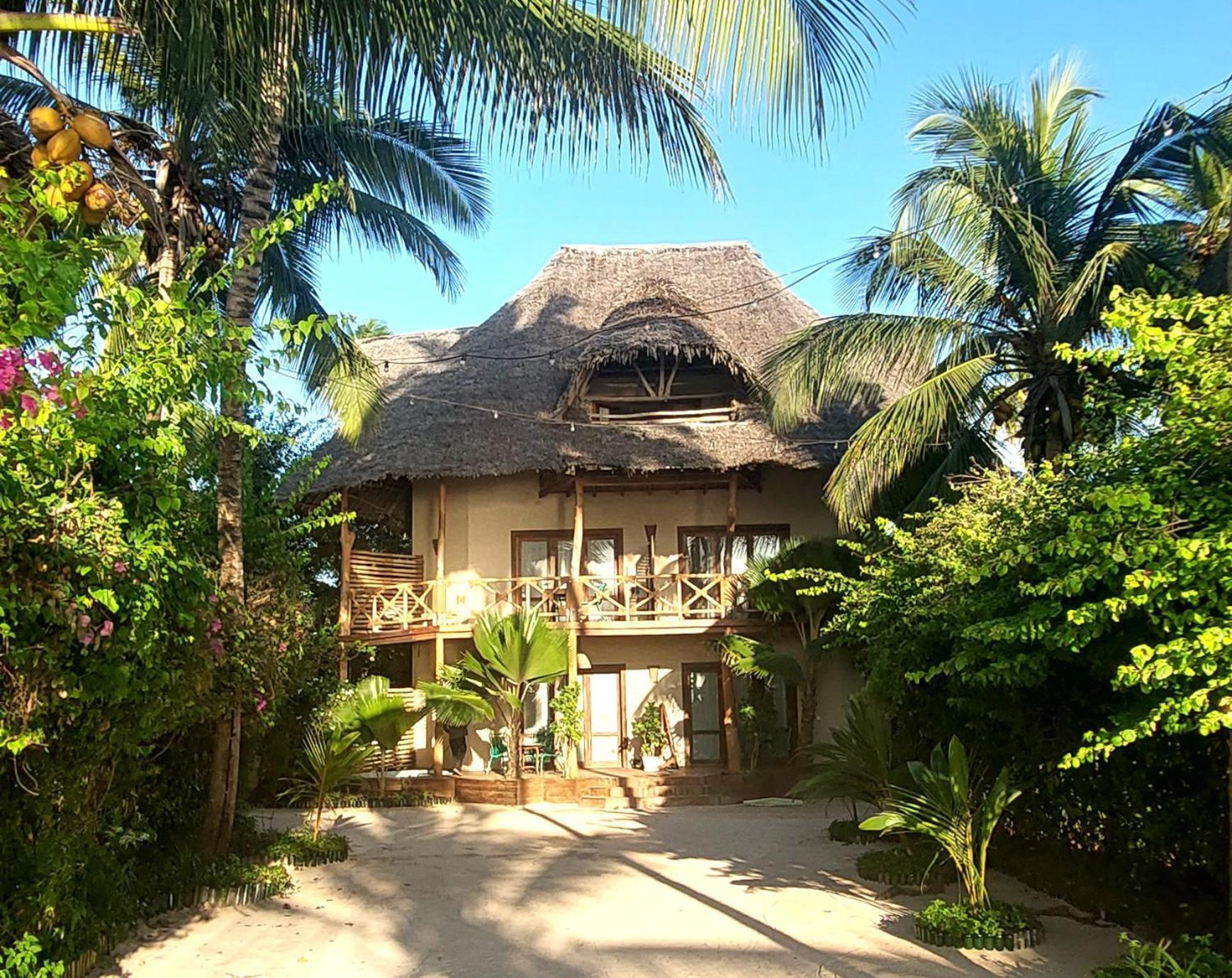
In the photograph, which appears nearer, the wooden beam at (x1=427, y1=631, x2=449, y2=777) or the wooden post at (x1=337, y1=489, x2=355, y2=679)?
the wooden beam at (x1=427, y1=631, x2=449, y2=777)

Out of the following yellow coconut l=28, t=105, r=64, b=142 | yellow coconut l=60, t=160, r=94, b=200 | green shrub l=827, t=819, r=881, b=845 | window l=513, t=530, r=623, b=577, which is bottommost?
green shrub l=827, t=819, r=881, b=845

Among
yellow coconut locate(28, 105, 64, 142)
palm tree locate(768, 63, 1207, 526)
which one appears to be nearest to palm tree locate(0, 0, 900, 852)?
yellow coconut locate(28, 105, 64, 142)

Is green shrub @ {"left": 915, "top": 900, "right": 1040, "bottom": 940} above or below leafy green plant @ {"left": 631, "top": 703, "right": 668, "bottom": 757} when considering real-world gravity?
below

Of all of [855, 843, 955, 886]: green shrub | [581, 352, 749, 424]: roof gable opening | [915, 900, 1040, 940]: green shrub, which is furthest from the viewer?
[581, 352, 749, 424]: roof gable opening

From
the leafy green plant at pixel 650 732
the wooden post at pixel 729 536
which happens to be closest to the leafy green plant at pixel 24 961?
the wooden post at pixel 729 536

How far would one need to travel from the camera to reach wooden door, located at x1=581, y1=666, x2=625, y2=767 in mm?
16688

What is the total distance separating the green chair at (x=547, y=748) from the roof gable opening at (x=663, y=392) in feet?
16.6

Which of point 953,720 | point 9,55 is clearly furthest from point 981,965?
point 9,55

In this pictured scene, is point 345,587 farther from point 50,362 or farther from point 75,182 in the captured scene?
point 50,362

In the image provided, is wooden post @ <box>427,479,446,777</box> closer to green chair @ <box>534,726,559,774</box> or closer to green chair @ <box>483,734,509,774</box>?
green chair @ <box>483,734,509,774</box>

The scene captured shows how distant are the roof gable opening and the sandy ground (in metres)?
8.28

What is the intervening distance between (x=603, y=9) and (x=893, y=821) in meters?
5.06

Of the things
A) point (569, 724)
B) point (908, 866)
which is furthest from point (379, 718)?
point (908, 866)

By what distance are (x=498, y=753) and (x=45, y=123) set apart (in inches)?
495
